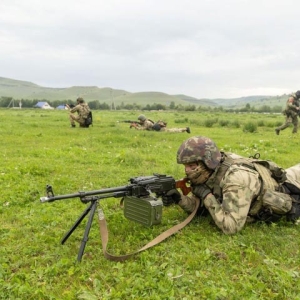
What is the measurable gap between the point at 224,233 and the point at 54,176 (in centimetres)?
501

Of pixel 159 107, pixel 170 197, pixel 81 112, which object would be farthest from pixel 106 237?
pixel 159 107

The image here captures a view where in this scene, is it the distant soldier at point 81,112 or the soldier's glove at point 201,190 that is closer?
the soldier's glove at point 201,190

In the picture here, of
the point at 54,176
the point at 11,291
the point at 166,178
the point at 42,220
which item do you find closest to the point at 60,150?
the point at 54,176

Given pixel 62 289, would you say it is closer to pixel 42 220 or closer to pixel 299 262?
pixel 42 220

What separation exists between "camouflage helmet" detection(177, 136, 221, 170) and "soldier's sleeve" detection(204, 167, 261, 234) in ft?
0.93

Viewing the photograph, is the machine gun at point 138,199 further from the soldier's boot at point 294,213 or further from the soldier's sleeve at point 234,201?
the soldier's boot at point 294,213

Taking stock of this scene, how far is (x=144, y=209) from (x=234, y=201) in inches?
50.1

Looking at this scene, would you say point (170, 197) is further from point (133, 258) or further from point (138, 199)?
point (133, 258)

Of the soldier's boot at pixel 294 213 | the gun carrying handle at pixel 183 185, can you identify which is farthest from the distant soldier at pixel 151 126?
the gun carrying handle at pixel 183 185

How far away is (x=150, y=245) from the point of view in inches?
193

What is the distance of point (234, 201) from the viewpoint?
516 centimetres

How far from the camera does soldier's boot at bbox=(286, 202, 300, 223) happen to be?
579 centimetres

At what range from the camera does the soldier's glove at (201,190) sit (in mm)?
5508

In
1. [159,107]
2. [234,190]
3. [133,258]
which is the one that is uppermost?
[234,190]
